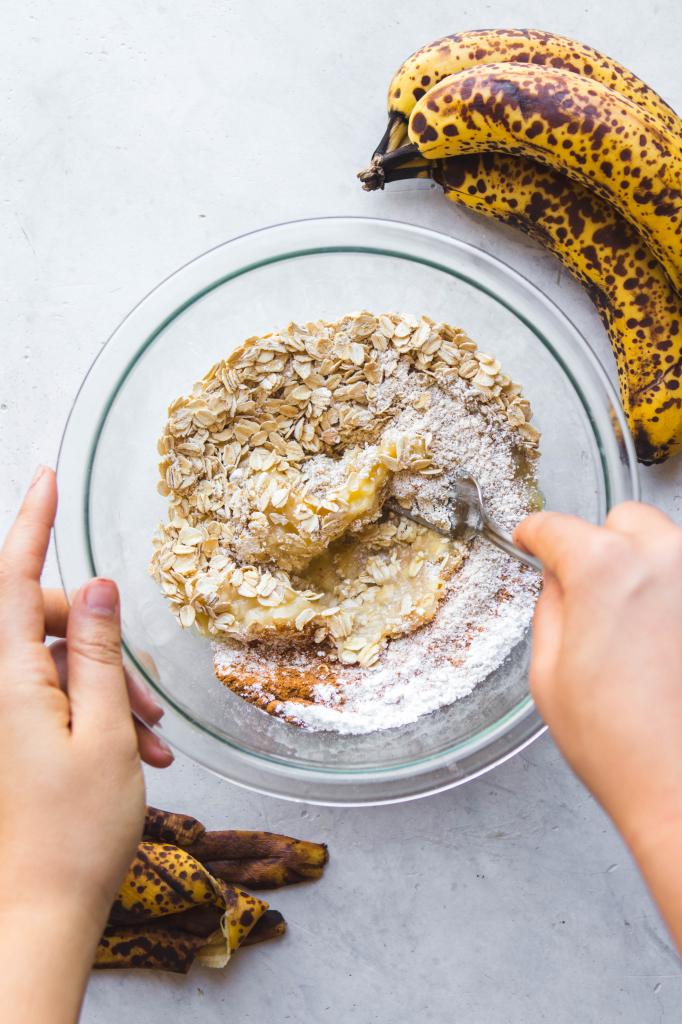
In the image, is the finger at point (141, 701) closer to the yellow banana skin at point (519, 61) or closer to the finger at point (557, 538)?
the finger at point (557, 538)

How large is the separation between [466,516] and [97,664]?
1.87 ft

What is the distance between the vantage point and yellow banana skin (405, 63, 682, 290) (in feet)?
3.81

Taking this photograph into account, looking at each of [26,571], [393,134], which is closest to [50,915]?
[26,571]

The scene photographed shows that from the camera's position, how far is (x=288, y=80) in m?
1.41

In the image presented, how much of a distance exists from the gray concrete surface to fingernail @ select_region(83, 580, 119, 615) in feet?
1.47

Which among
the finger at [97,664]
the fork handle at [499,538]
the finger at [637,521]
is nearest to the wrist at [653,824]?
the finger at [637,521]

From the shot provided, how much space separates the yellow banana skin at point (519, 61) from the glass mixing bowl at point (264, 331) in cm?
23

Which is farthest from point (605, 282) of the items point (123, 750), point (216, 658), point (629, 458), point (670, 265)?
point (123, 750)

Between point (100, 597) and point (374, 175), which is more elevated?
point (374, 175)

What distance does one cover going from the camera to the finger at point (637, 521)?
0.81 metres

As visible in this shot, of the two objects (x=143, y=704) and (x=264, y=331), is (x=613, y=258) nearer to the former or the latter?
(x=264, y=331)

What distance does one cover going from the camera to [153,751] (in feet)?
3.74

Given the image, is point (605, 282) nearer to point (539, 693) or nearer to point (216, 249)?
point (216, 249)

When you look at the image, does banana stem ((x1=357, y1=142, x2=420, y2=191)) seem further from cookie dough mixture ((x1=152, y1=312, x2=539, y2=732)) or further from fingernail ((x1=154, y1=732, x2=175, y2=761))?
fingernail ((x1=154, y1=732, x2=175, y2=761))
